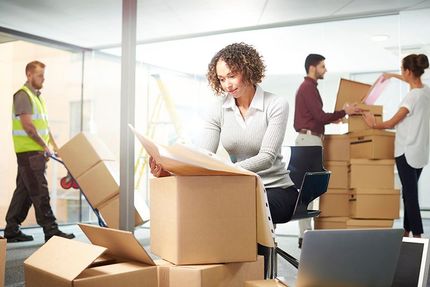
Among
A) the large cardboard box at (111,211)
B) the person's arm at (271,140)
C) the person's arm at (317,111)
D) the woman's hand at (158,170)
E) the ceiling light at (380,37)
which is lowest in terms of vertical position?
the large cardboard box at (111,211)

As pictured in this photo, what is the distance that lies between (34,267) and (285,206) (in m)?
0.88

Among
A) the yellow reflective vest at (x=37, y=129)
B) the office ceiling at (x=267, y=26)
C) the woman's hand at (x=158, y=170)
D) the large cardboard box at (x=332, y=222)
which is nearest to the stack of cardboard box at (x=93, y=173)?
the yellow reflective vest at (x=37, y=129)

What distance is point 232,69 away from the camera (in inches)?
72.6

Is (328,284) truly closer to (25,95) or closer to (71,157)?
(71,157)

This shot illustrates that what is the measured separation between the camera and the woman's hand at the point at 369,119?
343 cm

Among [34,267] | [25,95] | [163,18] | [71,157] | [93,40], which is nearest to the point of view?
[34,267]

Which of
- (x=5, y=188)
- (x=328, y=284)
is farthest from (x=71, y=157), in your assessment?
(x=328, y=284)

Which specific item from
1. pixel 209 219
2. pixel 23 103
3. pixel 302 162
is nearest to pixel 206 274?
pixel 209 219

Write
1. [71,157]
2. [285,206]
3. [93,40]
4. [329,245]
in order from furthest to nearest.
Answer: [93,40] < [71,157] < [285,206] < [329,245]

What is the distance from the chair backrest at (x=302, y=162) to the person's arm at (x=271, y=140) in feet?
2.22

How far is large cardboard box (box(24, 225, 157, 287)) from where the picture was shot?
1.26 metres

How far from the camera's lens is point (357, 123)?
137 inches

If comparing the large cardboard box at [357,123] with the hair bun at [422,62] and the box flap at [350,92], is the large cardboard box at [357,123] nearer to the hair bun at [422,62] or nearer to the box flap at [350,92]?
the box flap at [350,92]

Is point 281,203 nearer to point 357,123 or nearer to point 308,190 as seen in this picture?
point 308,190
